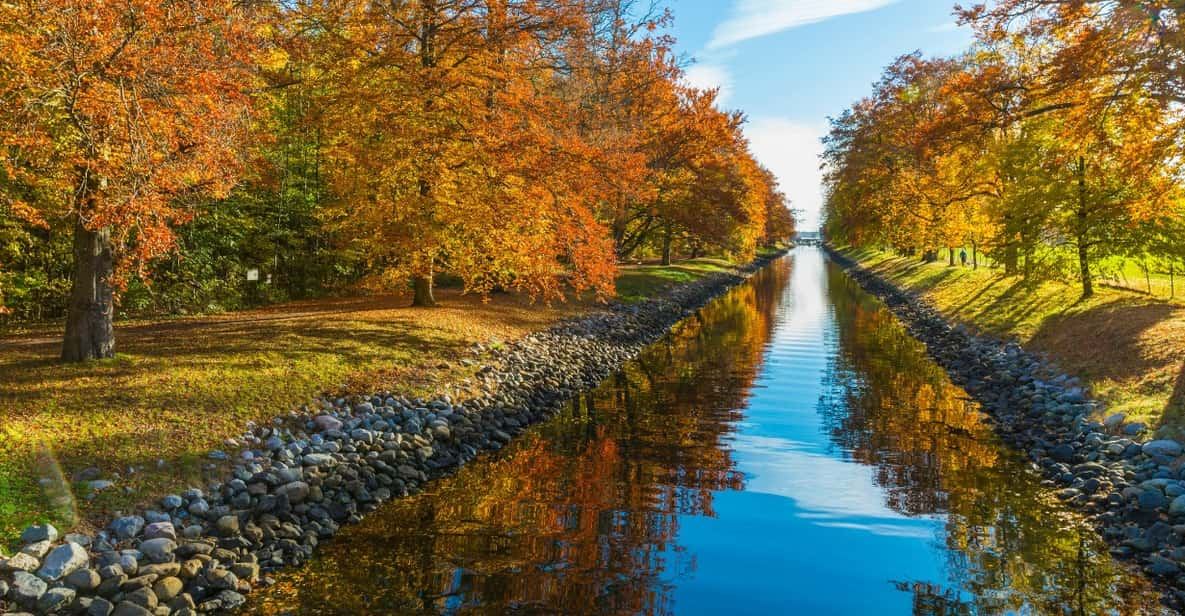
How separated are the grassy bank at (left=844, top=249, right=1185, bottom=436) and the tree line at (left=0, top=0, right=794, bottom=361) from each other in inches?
497

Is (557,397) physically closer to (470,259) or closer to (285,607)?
(470,259)

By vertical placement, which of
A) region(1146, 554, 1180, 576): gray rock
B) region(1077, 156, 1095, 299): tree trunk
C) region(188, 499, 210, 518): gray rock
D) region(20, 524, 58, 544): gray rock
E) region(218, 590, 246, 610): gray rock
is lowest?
region(218, 590, 246, 610): gray rock

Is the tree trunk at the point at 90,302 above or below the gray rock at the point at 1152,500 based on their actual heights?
above

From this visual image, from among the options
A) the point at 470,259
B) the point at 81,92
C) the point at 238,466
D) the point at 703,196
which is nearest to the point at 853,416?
the point at 470,259

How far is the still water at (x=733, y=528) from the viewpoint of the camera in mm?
8328

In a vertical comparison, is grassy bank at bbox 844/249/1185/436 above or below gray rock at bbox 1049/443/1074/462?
above

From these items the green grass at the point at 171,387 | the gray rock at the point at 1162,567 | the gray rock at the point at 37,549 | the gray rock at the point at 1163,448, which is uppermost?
the green grass at the point at 171,387

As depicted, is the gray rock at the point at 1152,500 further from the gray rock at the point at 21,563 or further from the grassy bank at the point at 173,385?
the gray rock at the point at 21,563

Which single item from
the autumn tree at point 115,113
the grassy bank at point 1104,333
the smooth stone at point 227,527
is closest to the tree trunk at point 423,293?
the autumn tree at point 115,113

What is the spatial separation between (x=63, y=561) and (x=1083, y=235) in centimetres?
2627

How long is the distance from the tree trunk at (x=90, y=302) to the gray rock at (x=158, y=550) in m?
6.32

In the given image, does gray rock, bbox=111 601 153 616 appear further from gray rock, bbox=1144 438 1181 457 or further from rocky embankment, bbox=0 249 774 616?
gray rock, bbox=1144 438 1181 457

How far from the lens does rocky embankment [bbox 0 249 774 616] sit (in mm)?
7703

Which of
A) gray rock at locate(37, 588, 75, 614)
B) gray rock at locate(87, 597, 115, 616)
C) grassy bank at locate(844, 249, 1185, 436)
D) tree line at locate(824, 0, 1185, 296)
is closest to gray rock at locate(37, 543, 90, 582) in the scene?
gray rock at locate(37, 588, 75, 614)
